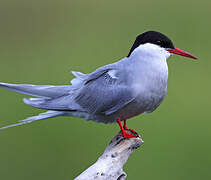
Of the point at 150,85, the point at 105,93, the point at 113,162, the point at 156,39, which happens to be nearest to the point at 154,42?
the point at 156,39

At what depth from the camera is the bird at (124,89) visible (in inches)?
96.0

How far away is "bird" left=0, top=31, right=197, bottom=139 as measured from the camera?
8.00ft

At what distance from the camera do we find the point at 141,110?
2502 mm

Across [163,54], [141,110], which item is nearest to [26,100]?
[141,110]

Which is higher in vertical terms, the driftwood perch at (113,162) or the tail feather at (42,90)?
the tail feather at (42,90)

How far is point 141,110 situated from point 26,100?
788mm

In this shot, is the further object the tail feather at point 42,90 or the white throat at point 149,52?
the tail feather at point 42,90

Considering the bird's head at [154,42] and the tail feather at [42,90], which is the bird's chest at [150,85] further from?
the tail feather at [42,90]

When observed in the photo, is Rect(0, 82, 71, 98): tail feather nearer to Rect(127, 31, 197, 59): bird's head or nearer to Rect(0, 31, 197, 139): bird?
Rect(0, 31, 197, 139): bird

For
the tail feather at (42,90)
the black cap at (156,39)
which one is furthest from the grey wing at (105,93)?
the black cap at (156,39)

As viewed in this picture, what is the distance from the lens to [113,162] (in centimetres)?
235

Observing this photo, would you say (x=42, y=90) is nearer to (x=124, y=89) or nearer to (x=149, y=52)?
(x=124, y=89)

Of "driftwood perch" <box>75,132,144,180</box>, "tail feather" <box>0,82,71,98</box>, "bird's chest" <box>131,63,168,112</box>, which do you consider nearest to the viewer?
"driftwood perch" <box>75,132,144,180</box>

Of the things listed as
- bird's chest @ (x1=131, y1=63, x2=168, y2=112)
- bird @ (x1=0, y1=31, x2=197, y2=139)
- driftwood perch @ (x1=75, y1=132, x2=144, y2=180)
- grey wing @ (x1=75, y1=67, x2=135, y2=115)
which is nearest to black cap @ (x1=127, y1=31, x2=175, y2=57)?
bird @ (x1=0, y1=31, x2=197, y2=139)
